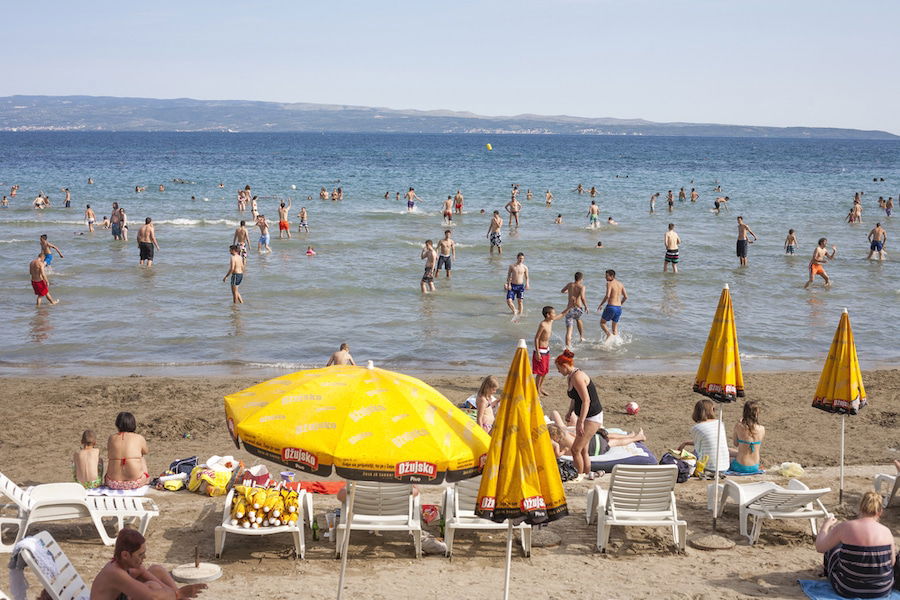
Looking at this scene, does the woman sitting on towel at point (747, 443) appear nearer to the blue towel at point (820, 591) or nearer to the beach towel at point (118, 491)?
the blue towel at point (820, 591)

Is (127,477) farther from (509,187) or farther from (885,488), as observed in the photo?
(509,187)

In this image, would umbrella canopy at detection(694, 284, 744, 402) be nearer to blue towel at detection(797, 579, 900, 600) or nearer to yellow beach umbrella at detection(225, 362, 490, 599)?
blue towel at detection(797, 579, 900, 600)

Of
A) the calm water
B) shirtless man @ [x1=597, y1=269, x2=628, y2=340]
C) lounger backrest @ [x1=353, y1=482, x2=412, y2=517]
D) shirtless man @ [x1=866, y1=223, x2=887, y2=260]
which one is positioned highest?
shirtless man @ [x1=866, y1=223, x2=887, y2=260]

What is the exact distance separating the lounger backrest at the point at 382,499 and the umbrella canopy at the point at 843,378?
163 inches

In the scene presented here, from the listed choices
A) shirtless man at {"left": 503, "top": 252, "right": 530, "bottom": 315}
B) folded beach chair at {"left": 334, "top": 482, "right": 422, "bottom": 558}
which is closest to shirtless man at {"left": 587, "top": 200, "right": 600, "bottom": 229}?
shirtless man at {"left": 503, "top": 252, "right": 530, "bottom": 315}

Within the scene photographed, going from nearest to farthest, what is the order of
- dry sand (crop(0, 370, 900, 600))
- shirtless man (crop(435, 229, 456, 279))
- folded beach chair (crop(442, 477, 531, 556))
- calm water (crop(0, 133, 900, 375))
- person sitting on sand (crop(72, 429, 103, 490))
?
dry sand (crop(0, 370, 900, 600)) → folded beach chair (crop(442, 477, 531, 556)) → person sitting on sand (crop(72, 429, 103, 490)) → calm water (crop(0, 133, 900, 375)) → shirtless man (crop(435, 229, 456, 279))

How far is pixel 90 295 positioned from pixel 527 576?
17.0 m

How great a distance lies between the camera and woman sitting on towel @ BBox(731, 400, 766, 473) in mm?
9422

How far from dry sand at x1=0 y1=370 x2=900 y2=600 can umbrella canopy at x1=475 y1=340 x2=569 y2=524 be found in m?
1.56

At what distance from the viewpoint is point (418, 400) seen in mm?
6074

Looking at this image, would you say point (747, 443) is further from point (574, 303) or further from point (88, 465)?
point (574, 303)

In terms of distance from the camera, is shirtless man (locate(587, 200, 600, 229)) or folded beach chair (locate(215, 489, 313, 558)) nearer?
folded beach chair (locate(215, 489, 313, 558))

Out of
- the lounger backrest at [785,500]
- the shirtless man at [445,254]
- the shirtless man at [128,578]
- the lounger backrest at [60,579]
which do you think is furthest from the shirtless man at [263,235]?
the shirtless man at [128,578]

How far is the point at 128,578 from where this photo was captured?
17.7 feet
